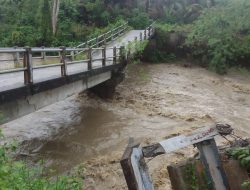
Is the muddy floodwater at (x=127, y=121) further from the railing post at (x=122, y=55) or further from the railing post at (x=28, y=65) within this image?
the railing post at (x=28, y=65)

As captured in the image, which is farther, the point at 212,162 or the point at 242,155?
the point at 242,155

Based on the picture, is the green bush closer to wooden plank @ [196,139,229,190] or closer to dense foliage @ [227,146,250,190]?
dense foliage @ [227,146,250,190]

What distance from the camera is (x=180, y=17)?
35.8 metres

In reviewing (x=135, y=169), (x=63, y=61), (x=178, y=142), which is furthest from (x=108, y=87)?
(x=135, y=169)

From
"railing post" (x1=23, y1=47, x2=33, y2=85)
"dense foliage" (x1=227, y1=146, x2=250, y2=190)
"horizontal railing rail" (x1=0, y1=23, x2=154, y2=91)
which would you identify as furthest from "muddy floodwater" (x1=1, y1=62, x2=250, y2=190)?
"dense foliage" (x1=227, y1=146, x2=250, y2=190)

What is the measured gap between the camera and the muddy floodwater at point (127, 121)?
427 inches

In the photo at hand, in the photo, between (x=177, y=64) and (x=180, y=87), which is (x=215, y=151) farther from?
(x=177, y=64)

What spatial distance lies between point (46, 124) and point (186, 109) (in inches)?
250

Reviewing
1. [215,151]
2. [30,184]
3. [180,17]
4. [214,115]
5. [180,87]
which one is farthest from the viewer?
[180,17]

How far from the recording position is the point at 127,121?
15633 mm

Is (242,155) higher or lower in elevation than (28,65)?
lower

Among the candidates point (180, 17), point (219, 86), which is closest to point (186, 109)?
point (219, 86)

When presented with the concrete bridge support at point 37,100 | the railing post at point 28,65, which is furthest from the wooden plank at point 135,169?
the railing post at point 28,65

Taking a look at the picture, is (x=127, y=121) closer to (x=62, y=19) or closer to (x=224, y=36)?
(x=224, y=36)
